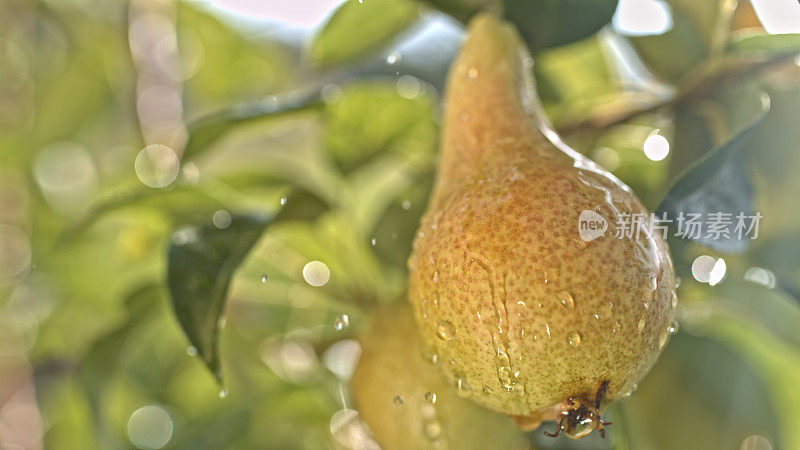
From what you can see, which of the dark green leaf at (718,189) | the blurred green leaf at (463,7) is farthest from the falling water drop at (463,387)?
the blurred green leaf at (463,7)

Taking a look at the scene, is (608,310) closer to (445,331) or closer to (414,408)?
(445,331)

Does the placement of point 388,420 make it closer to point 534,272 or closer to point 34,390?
point 534,272

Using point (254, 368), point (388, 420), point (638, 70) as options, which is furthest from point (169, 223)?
point (638, 70)

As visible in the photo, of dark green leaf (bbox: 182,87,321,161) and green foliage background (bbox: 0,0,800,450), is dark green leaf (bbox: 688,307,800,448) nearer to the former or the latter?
green foliage background (bbox: 0,0,800,450)

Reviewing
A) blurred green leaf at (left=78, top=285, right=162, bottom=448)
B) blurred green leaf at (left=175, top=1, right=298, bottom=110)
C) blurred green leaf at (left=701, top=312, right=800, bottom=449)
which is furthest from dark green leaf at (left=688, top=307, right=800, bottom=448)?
blurred green leaf at (left=175, top=1, right=298, bottom=110)

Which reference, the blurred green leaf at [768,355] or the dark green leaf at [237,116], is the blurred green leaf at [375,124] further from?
the blurred green leaf at [768,355]

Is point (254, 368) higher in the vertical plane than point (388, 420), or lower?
lower
